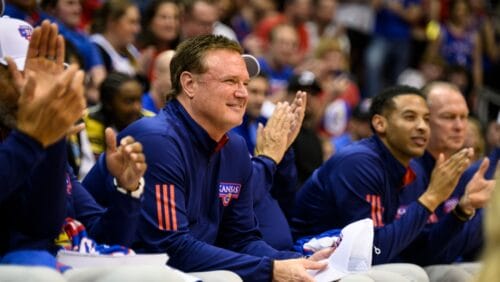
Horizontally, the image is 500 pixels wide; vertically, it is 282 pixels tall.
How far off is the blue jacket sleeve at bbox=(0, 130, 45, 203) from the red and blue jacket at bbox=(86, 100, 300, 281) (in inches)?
34.9

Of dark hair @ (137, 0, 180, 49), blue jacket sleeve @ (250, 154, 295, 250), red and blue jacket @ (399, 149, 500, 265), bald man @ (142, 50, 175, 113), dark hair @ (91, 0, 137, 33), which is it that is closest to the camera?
blue jacket sleeve @ (250, 154, 295, 250)

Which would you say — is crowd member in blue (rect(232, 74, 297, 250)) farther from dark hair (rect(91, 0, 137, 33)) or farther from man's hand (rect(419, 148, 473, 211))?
dark hair (rect(91, 0, 137, 33))

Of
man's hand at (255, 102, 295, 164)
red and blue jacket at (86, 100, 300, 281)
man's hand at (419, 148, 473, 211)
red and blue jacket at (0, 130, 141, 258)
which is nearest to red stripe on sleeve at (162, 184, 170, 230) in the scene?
red and blue jacket at (86, 100, 300, 281)

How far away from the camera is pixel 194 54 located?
4199 millimetres

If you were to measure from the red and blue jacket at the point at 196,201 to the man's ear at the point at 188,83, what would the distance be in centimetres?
7

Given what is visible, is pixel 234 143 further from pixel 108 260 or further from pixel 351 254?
pixel 108 260

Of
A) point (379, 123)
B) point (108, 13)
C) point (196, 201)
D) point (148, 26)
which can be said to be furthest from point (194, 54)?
point (148, 26)

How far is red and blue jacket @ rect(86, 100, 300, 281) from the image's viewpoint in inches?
152

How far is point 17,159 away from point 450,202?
3.26m

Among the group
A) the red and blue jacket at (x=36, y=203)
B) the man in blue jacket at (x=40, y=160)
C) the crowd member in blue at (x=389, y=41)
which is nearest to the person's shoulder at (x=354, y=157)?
the man in blue jacket at (x=40, y=160)

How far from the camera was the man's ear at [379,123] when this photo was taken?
→ 5.32 m

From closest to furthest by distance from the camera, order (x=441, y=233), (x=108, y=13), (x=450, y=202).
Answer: (x=441, y=233), (x=450, y=202), (x=108, y=13)

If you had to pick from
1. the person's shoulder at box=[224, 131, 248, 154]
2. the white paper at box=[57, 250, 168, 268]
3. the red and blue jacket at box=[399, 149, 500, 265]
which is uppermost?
the person's shoulder at box=[224, 131, 248, 154]

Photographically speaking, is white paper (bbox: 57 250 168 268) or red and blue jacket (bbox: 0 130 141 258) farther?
white paper (bbox: 57 250 168 268)
